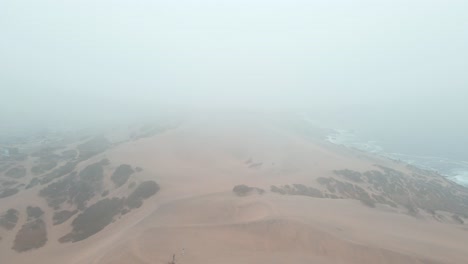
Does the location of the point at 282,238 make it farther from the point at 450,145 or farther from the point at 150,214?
the point at 450,145

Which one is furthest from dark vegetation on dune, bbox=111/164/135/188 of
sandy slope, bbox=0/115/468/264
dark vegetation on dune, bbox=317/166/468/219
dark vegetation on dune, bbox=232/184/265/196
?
dark vegetation on dune, bbox=317/166/468/219

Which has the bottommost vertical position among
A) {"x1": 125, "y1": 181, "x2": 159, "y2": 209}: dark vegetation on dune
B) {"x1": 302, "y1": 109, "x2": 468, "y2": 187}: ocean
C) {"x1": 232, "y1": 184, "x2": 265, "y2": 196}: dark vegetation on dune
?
{"x1": 302, "y1": 109, "x2": 468, "y2": 187}: ocean

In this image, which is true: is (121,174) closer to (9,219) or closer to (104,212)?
(104,212)

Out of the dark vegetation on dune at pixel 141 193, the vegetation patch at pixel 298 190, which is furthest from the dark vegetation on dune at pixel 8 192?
the vegetation patch at pixel 298 190

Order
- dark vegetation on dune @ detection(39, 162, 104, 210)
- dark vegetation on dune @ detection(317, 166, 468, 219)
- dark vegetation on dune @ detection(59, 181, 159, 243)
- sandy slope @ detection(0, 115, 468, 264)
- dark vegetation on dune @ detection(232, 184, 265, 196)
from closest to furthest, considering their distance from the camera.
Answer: sandy slope @ detection(0, 115, 468, 264), dark vegetation on dune @ detection(59, 181, 159, 243), dark vegetation on dune @ detection(232, 184, 265, 196), dark vegetation on dune @ detection(39, 162, 104, 210), dark vegetation on dune @ detection(317, 166, 468, 219)

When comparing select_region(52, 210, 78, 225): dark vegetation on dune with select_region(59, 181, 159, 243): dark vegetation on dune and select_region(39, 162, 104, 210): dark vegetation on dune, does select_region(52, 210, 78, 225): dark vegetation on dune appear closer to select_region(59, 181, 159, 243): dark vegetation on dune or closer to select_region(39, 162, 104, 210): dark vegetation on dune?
select_region(39, 162, 104, 210): dark vegetation on dune

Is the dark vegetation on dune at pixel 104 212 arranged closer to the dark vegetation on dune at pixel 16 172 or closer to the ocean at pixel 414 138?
the dark vegetation on dune at pixel 16 172
